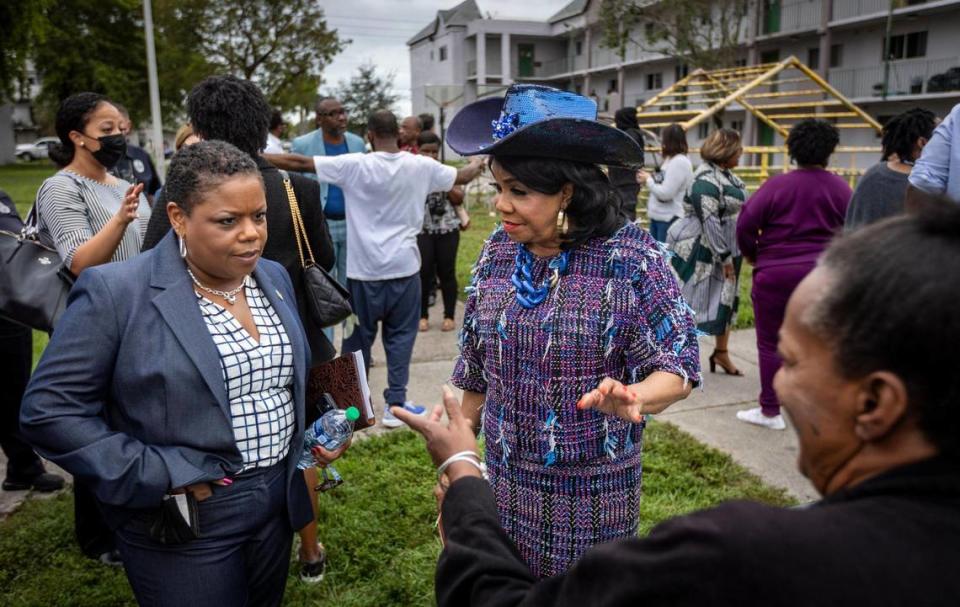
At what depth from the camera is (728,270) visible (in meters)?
6.12

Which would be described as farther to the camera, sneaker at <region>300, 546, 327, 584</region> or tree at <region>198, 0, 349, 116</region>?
tree at <region>198, 0, 349, 116</region>

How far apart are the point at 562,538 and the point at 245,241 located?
1.34m

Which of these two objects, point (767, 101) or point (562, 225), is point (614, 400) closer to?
point (562, 225)

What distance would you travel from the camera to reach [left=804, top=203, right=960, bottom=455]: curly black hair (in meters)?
0.94

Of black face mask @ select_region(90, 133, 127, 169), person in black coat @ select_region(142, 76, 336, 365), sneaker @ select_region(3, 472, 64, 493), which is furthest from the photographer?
sneaker @ select_region(3, 472, 64, 493)

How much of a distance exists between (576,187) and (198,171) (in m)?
1.16

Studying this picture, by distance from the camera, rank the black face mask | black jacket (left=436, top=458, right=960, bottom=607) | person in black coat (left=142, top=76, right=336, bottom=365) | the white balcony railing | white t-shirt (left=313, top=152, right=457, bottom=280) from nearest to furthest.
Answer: black jacket (left=436, top=458, right=960, bottom=607) < person in black coat (left=142, top=76, right=336, bottom=365) < the black face mask < white t-shirt (left=313, top=152, right=457, bottom=280) < the white balcony railing

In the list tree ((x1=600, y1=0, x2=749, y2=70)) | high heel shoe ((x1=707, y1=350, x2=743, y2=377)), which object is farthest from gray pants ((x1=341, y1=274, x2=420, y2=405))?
tree ((x1=600, y1=0, x2=749, y2=70))

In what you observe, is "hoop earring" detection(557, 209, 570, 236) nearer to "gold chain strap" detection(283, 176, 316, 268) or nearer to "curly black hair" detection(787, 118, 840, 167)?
"gold chain strap" detection(283, 176, 316, 268)

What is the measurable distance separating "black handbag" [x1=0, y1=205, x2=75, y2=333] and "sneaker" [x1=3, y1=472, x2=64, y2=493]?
1.43m

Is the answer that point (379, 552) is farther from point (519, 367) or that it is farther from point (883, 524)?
point (883, 524)

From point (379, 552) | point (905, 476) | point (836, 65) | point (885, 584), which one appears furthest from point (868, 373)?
point (836, 65)

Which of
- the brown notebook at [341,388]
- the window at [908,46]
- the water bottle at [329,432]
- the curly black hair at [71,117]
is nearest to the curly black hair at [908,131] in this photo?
the brown notebook at [341,388]

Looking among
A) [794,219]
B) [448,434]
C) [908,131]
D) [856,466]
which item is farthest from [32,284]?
[908,131]
